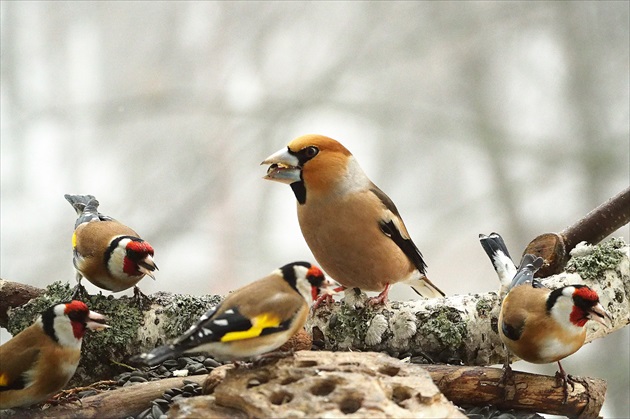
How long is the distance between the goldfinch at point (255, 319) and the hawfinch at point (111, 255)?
0.47 meters

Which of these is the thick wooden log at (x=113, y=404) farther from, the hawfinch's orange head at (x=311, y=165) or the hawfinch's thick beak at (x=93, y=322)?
the hawfinch's orange head at (x=311, y=165)

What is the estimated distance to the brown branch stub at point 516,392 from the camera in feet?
6.37

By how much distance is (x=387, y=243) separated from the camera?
7.05 ft

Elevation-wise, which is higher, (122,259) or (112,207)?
(112,207)

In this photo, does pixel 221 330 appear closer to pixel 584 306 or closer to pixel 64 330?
pixel 64 330

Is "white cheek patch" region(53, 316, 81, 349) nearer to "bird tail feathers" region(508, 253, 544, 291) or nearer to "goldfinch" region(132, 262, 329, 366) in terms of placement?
"goldfinch" region(132, 262, 329, 366)

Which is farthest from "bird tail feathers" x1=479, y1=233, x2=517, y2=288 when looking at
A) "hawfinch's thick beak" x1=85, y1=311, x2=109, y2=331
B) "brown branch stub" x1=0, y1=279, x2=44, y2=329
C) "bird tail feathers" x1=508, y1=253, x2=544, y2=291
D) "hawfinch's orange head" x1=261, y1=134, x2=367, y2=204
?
"brown branch stub" x1=0, y1=279, x2=44, y2=329

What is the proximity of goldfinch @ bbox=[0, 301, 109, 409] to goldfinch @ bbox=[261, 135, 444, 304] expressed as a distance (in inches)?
22.0

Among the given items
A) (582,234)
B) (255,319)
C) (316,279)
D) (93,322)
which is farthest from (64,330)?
(582,234)

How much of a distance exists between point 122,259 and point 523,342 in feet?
3.23

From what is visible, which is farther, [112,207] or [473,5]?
[473,5]

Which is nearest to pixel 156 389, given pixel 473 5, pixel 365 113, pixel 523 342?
pixel 523 342

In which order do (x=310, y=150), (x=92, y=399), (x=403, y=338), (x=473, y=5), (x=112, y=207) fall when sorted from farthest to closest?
1. (x=473, y=5)
2. (x=112, y=207)
3. (x=403, y=338)
4. (x=310, y=150)
5. (x=92, y=399)

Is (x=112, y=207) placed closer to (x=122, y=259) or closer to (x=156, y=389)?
(x=122, y=259)
